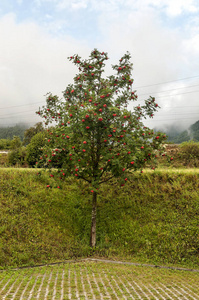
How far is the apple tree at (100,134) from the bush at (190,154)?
494 inches

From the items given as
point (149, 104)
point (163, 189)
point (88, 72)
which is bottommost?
point (163, 189)

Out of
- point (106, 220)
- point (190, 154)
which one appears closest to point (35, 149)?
point (106, 220)

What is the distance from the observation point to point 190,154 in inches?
771

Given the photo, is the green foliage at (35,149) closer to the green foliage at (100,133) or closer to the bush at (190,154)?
the green foliage at (100,133)

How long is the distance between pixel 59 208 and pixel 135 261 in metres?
4.50

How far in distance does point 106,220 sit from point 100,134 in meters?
4.73

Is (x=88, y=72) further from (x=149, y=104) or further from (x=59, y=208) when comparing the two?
(x=59, y=208)

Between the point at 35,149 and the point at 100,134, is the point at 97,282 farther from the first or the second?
the point at 35,149

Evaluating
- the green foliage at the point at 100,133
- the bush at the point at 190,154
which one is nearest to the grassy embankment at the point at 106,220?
the green foliage at the point at 100,133

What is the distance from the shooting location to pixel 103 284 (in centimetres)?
548

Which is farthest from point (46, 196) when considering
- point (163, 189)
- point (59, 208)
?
point (163, 189)

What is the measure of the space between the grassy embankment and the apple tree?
1.36 meters

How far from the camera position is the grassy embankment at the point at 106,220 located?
8164mm

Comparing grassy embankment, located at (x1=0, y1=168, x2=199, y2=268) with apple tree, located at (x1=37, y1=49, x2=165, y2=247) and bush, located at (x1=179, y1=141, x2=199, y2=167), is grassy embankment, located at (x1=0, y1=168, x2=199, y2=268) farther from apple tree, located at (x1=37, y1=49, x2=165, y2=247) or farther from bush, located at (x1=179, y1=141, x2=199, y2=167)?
bush, located at (x1=179, y1=141, x2=199, y2=167)
